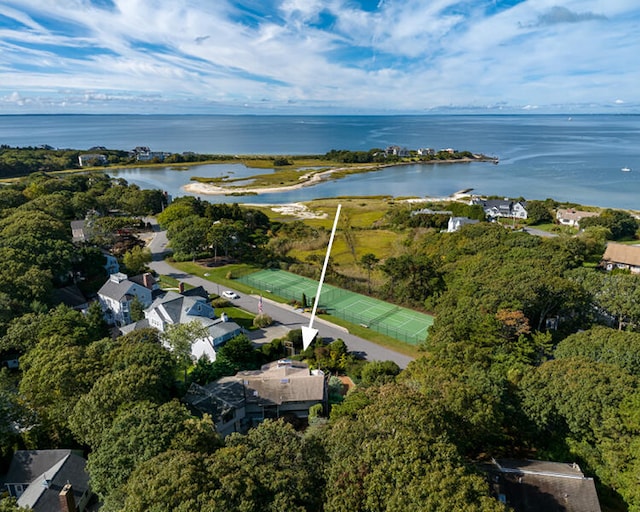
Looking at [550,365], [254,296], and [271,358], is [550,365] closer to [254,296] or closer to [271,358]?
[271,358]

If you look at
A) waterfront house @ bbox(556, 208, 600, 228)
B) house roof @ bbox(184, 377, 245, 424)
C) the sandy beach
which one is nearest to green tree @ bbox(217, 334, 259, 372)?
house roof @ bbox(184, 377, 245, 424)

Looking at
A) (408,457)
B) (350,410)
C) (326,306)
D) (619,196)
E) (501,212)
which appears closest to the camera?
(408,457)

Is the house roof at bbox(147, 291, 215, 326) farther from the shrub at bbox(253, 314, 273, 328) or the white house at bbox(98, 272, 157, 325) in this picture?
the shrub at bbox(253, 314, 273, 328)

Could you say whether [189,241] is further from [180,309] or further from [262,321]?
[262,321]

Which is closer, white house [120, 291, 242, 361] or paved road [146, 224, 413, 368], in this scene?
white house [120, 291, 242, 361]

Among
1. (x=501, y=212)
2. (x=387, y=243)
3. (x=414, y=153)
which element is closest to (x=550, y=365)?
(x=387, y=243)

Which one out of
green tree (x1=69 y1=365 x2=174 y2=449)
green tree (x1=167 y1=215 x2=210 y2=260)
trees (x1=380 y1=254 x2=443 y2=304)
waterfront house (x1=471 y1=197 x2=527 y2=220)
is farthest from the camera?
waterfront house (x1=471 y1=197 x2=527 y2=220)
